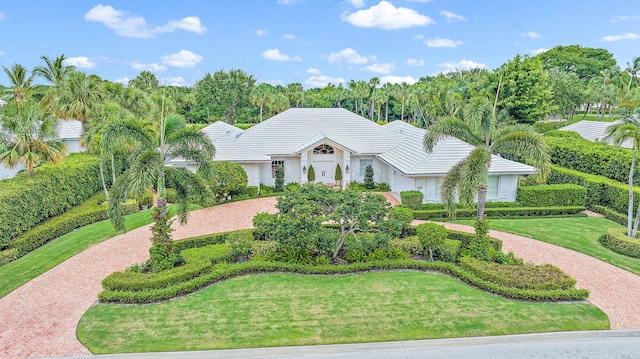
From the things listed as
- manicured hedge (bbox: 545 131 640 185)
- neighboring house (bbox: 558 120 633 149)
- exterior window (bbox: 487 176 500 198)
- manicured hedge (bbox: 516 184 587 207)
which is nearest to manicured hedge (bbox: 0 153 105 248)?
exterior window (bbox: 487 176 500 198)

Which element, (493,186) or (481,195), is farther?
(493,186)

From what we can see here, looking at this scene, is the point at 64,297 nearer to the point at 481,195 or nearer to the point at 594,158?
the point at 481,195

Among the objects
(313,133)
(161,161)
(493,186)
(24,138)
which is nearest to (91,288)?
(161,161)

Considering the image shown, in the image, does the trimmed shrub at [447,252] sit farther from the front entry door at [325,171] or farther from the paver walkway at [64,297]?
the front entry door at [325,171]

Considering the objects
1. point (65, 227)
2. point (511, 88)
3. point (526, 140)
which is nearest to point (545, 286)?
point (526, 140)

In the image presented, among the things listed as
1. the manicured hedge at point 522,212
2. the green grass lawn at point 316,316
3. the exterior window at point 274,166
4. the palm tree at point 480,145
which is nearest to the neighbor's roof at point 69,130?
the exterior window at point 274,166

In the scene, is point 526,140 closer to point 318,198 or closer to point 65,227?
point 318,198
